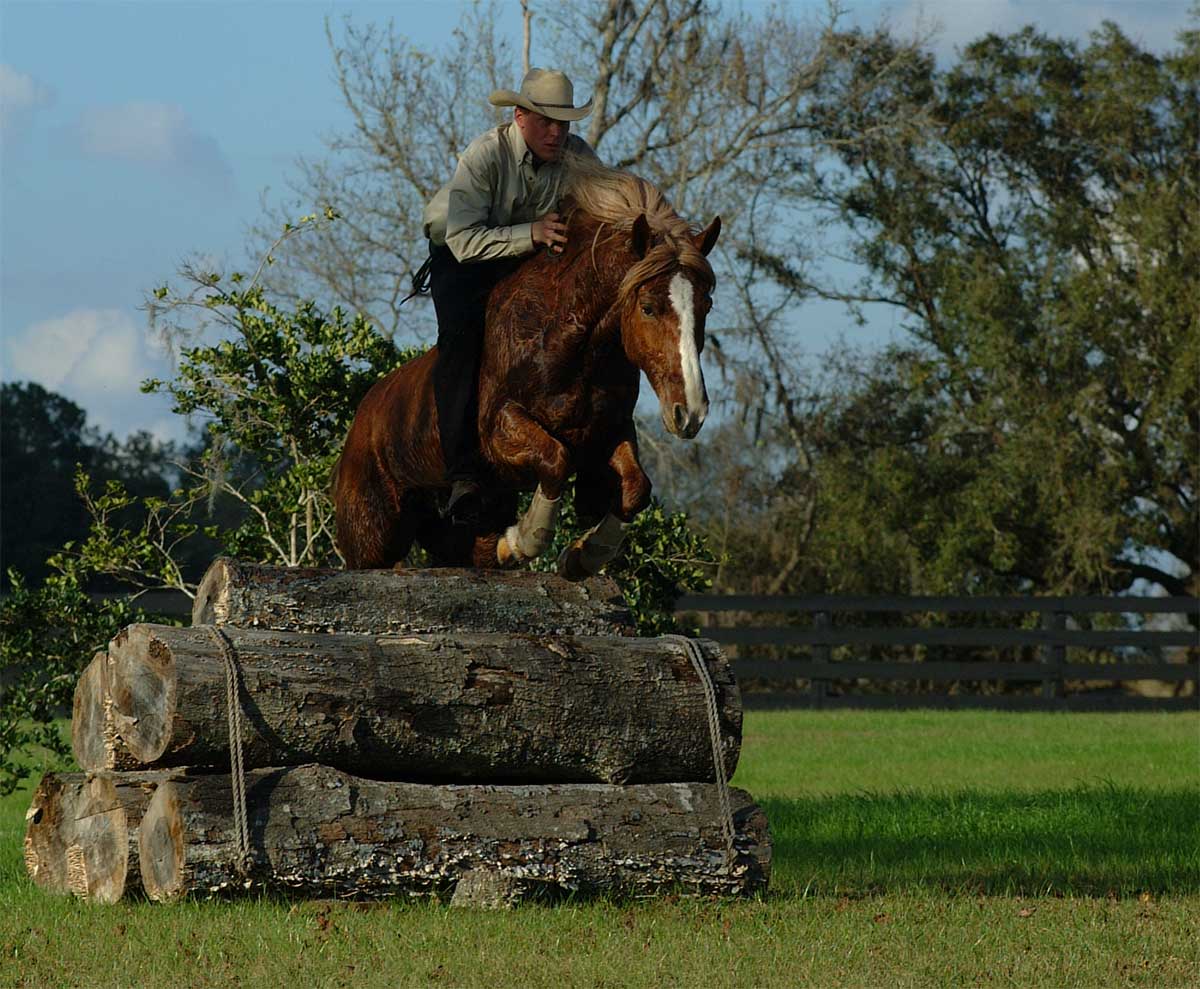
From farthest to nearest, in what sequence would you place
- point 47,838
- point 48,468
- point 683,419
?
point 48,468
point 47,838
point 683,419

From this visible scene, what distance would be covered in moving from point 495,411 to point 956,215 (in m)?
20.2

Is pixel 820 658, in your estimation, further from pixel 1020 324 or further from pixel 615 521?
pixel 615 521

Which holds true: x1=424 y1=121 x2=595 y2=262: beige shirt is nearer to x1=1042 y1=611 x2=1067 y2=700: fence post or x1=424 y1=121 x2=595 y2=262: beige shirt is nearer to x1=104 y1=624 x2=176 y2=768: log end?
x1=104 y1=624 x2=176 y2=768: log end

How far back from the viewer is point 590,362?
5.82 m

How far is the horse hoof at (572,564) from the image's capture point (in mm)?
6199

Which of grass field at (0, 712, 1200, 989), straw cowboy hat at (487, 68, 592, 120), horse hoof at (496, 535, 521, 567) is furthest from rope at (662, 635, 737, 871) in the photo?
straw cowboy hat at (487, 68, 592, 120)

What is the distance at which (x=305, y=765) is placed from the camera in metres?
5.80

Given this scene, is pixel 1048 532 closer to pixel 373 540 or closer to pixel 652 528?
pixel 652 528

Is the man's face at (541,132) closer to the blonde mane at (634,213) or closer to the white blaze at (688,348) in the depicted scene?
the blonde mane at (634,213)

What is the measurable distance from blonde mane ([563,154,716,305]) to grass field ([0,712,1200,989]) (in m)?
2.14

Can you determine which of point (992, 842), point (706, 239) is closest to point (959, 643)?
point (992, 842)

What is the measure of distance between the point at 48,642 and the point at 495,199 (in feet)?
16.3

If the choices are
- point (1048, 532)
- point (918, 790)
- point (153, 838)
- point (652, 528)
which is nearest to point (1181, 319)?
point (1048, 532)

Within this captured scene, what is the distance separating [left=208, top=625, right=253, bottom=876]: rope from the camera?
5555 mm
